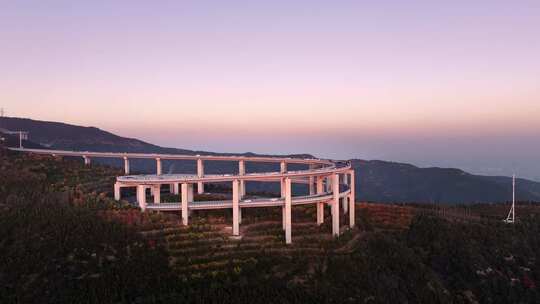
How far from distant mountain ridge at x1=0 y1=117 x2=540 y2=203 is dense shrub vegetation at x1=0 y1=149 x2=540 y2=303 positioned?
4859 cm

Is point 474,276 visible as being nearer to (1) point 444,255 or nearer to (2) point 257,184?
(1) point 444,255

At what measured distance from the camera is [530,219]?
43.8 meters

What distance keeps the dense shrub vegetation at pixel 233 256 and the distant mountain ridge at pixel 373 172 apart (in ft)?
159

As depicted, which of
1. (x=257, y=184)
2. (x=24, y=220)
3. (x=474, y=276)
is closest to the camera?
(x=24, y=220)

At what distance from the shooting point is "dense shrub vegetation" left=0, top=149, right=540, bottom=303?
23578mm

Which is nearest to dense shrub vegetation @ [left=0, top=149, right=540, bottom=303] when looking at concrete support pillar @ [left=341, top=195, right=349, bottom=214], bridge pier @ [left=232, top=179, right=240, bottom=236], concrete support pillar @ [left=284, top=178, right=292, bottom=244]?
concrete support pillar @ [left=284, top=178, right=292, bottom=244]

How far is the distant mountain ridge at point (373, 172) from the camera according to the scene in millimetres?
87250

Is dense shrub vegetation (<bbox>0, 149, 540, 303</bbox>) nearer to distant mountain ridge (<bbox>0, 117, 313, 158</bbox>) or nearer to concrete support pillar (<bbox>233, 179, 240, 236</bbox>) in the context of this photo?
concrete support pillar (<bbox>233, 179, 240, 236</bbox>)

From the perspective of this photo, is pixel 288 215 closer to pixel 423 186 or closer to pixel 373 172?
pixel 423 186

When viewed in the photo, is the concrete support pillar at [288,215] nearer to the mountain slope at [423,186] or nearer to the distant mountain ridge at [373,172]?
the distant mountain ridge at [373,172]

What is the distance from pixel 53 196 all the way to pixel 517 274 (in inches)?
1385

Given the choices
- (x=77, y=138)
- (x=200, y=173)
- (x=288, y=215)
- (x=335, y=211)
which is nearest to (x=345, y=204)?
(x=335, y=211)

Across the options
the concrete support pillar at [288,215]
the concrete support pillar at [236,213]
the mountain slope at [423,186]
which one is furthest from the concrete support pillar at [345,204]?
the mountain slope at [423,186]

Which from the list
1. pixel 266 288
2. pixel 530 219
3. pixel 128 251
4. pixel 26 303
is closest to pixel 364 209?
pixel 530 219
